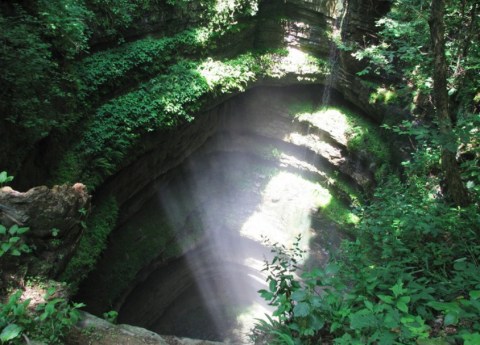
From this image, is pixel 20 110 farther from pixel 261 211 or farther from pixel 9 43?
pixel 261 211

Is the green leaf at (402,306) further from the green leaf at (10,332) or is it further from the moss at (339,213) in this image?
the moss at (339,213)

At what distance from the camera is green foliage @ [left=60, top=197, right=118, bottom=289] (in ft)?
21.2

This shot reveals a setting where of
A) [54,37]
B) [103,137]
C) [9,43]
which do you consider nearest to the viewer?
[9,43]

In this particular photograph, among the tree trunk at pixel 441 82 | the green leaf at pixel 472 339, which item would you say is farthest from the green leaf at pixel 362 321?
the tree trunk at pixel 441 82

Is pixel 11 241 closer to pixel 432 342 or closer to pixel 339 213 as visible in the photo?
pixel 432 342

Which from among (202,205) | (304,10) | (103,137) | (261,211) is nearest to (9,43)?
(103,137)

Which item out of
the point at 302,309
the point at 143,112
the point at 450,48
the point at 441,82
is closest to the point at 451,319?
the point at 302,309

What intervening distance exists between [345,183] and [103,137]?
9.05 metres

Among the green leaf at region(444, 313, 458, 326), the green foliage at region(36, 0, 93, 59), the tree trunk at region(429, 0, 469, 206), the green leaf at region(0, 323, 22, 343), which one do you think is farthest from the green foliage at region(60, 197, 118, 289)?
the tree trunk at region(429, 0, 469, 206)

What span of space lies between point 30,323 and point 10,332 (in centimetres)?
47

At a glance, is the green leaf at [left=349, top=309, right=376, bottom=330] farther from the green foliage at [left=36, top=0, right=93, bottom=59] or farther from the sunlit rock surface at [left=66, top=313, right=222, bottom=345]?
the green foliage at [left=36, top=0, right=93, bottom=59]

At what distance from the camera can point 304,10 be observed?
41.9 ft

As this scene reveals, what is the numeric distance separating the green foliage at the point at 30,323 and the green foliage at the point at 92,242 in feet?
8.19

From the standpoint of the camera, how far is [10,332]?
10.1 ft
